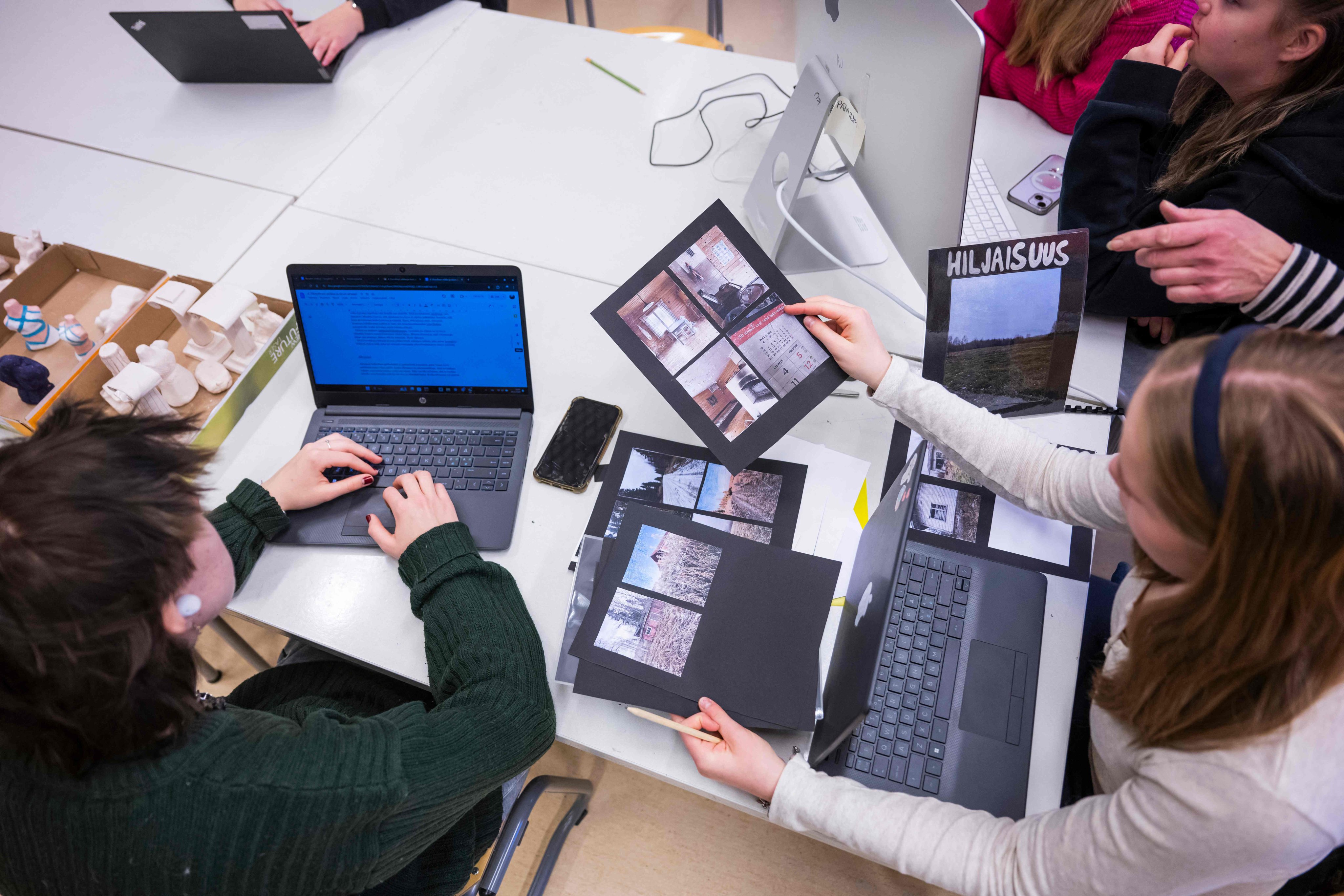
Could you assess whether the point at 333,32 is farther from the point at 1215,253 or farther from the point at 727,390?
the point at 1215,253

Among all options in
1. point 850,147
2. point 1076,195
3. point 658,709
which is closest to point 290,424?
point 658,709

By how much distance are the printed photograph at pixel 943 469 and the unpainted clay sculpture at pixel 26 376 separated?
4.60 ft

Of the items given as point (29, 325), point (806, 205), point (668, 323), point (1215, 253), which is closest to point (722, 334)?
point (668, 323)

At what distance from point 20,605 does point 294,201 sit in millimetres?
1129

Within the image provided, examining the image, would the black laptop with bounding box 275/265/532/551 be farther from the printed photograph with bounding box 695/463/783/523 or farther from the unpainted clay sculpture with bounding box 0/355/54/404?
the unpainted clay sculpture with bounding box 0/355/54/404

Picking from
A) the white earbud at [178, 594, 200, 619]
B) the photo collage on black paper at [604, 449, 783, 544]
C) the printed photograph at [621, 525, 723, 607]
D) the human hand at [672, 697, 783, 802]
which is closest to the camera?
the white earbud at [178, 594, 200, 619]

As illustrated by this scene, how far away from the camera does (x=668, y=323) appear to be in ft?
3.63

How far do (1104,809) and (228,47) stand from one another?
2039mm

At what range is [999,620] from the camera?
1025 millimetres

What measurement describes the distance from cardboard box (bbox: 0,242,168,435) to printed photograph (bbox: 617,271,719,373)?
0.93 m

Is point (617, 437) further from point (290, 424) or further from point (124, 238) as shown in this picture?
point (124, 238)

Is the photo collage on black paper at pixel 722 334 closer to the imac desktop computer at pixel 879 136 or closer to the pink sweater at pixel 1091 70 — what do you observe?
the imac desktop computer at pixel 879 136

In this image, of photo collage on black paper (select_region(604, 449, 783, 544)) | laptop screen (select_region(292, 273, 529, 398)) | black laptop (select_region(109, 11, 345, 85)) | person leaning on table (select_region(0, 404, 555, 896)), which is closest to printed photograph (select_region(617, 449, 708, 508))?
photo collage on black paper (select_region(604, 449, 783, 544))

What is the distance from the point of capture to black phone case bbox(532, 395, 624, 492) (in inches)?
46.3
